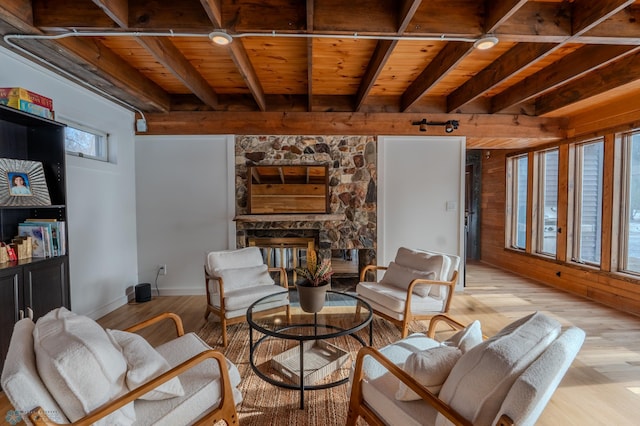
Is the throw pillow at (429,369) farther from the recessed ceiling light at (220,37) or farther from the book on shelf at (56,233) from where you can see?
the book on shelf at (56,233)

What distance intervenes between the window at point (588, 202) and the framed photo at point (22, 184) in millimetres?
6071

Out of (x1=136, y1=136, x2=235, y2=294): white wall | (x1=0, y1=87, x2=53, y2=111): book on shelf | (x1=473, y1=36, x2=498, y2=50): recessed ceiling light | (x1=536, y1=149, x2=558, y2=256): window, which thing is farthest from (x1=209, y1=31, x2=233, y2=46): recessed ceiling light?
(x1=536, y1=149, x2=558, y2=256): window

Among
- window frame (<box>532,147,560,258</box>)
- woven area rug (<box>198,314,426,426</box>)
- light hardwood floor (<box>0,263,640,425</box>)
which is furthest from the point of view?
window frame (<box>532,147,560,258</box>)

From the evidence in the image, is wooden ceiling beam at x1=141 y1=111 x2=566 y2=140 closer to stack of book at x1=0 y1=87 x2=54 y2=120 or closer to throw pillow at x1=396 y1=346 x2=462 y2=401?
stack of book at x1=0 y1=87 x2=54 y2=120

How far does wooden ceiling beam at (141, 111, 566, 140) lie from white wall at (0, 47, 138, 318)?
1.87ft

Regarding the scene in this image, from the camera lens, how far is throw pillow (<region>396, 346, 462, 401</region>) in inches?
48.4

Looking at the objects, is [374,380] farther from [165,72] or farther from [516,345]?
[165,72]

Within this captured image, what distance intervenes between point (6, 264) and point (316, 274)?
2.16 m

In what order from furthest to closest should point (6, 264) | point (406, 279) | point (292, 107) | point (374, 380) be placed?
point (292, 107) → point (406, 279) → point (6, 264) → point (374, 380)

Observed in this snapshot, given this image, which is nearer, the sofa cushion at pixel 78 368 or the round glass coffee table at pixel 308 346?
the sofa cushion at pixel 78 368

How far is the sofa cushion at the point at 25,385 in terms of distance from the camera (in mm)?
959

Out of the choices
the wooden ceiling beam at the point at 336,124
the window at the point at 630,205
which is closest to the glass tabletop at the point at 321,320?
the wooden ceiling beam at the point at 336,124

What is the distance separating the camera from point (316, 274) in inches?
86.8

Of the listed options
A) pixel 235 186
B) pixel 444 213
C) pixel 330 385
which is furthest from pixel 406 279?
pixel 235 186
